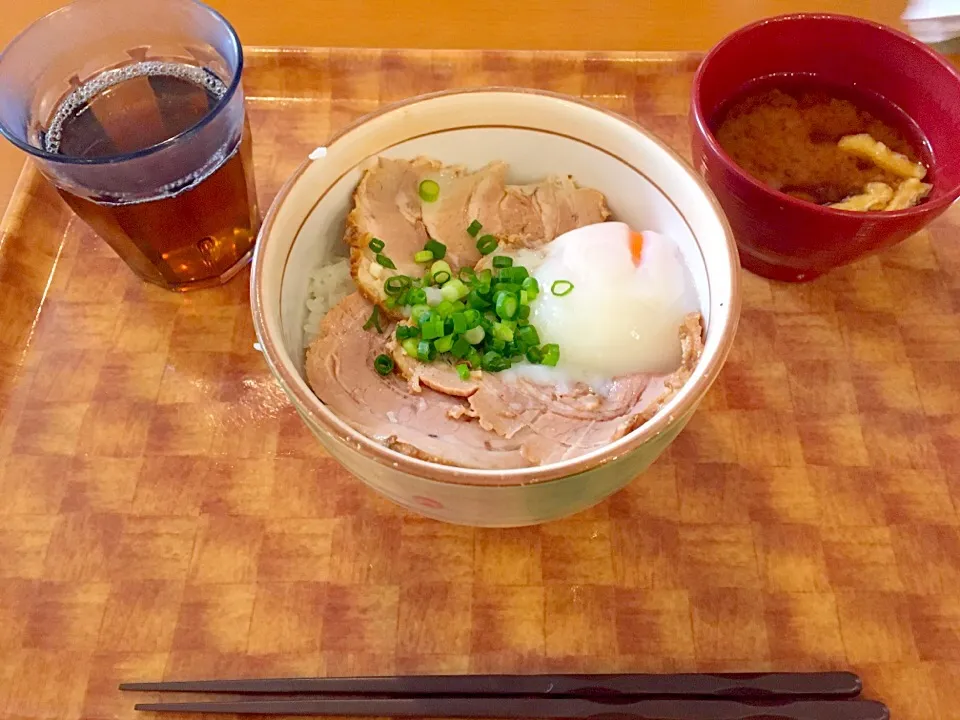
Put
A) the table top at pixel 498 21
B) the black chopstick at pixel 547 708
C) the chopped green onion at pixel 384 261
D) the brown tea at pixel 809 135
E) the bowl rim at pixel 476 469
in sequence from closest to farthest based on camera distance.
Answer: the bowl rim at pixel 476 469 < the black chopstick at pixel 547 708 < the chopped green onion at pixel 384 261 < the brown tea at pixel 809 135 < the table top at pixel 498 21

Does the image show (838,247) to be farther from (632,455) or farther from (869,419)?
(632,455)

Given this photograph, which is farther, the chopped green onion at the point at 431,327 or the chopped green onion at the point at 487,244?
the chopped green onion at the point at 487,244

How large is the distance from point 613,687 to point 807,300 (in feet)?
3.13

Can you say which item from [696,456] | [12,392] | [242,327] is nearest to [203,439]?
[242,327]

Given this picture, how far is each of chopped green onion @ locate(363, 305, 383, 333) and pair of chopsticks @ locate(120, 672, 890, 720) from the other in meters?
0.62

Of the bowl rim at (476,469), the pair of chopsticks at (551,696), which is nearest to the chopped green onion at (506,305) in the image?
the bowl rim at (476,469)

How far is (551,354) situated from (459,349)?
0.17m

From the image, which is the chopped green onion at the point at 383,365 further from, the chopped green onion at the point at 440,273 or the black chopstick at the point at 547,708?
the black chopstick at the point at 547,708

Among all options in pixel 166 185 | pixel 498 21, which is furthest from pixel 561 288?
pixel 498 21

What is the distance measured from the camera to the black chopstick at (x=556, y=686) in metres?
1.21

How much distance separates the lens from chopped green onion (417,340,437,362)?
4.47ft

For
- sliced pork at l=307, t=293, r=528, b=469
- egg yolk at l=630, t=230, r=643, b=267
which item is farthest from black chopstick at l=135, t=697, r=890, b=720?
egg yolk at l=630, t=230, r=643, b=267

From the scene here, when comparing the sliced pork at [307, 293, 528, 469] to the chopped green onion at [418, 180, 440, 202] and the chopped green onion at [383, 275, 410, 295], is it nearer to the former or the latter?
the chopped green onion at [383, 275, 410, 295]

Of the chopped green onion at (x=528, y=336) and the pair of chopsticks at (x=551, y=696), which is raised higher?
the chopped green onion at (x=528, y=336)
